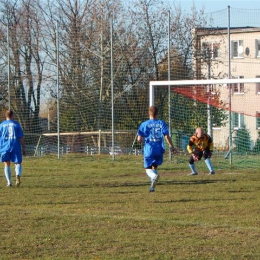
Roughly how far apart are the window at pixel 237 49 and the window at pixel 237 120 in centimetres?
221

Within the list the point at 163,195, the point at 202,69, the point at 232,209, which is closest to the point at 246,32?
the point at 202,69

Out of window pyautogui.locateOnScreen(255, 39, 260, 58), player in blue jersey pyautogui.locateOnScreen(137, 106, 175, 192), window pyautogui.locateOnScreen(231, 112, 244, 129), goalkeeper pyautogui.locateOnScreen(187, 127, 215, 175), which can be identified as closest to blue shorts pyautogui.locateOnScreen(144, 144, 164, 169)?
player in blue jersey pyautogui.locateOnScreen(137, 106, 175, 192)

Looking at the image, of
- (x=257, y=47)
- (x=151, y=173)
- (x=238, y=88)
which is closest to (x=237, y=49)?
(x=257, y=47)

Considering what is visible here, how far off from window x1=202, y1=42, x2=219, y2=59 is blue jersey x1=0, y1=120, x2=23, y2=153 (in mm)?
11169

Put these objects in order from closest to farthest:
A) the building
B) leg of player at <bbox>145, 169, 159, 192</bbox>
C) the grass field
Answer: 1. the grass field
2. leg of player at <bbox>145, 169, 159, 192</bbox>
3. the building

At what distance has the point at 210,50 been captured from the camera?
26.9 meters

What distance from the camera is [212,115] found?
25531mm

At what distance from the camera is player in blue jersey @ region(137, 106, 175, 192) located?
15.5 meters

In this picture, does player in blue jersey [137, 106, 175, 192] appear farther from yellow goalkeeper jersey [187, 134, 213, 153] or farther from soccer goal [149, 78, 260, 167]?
soccer goal [149, 78, 260, 167]

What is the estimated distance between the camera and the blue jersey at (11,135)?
1705cm

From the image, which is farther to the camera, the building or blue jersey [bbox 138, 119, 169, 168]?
the building

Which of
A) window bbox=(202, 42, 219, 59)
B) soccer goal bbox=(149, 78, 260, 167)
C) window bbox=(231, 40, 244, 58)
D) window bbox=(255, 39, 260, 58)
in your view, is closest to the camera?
soccer goal bbox=(149, 78, 260, 167)

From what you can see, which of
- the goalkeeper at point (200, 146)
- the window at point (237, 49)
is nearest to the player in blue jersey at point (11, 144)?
the goalkeeper at point (200, 146)

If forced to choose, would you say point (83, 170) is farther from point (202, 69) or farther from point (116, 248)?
point (116, 248)
